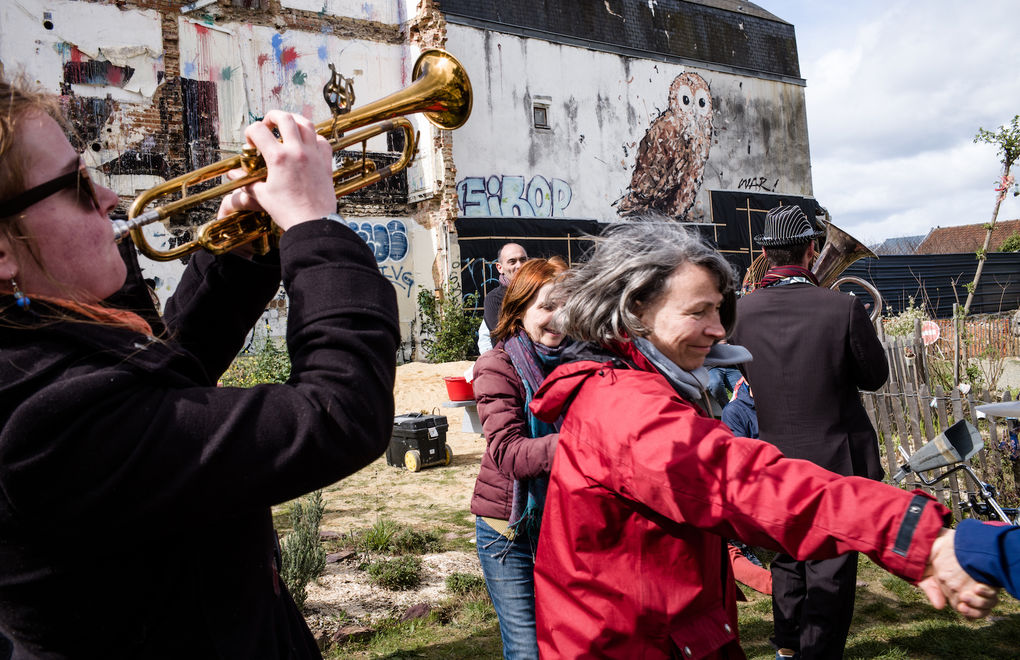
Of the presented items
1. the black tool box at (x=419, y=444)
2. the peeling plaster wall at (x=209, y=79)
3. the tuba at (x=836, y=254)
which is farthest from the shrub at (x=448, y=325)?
the tuba at (x=836, y=254)

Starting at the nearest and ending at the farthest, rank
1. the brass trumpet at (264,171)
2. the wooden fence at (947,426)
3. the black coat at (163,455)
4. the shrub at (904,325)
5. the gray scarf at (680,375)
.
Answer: the black coat at (163,455) → the brass trumpet at (264,171) → the gray scarf at (680,375) → the wooden fence at (947,426) → the shrub at (904,325)

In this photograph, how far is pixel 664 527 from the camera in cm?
187

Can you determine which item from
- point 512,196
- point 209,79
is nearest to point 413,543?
point 209,79

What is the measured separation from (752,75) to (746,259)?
5.80m

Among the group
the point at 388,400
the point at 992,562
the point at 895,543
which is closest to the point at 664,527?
the point at 895,543

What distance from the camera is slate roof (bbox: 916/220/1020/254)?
4319cm

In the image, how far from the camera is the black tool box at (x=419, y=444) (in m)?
9.31

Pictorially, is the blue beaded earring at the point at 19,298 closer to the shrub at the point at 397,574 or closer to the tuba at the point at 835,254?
the shrub at the point at 397,574

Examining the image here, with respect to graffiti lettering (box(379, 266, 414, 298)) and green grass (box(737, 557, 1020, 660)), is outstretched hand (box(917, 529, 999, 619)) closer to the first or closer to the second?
green grass (box(737, 557, 1020, 660))

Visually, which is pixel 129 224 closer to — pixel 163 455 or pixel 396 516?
pixel 163 455

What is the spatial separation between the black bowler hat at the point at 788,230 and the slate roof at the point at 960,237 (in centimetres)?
4414

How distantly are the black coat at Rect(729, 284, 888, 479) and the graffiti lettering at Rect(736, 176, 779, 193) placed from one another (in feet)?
64.7

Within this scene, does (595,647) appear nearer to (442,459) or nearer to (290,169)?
(290,169)

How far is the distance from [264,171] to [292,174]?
0.19 m
